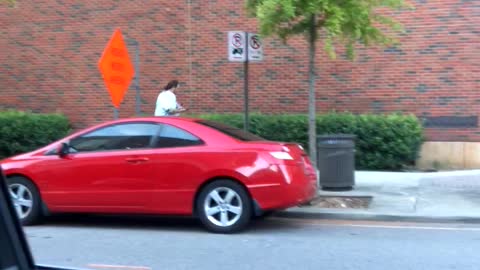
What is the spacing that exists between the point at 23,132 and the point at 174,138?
321 inches

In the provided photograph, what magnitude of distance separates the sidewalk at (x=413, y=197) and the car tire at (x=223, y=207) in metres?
1.70

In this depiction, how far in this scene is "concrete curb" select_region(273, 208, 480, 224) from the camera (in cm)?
962

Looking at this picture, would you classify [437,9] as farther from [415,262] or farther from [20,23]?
[20,23]

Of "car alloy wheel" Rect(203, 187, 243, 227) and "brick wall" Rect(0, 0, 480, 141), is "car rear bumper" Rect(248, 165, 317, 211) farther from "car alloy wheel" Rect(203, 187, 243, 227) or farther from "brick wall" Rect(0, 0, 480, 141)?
"brick wall" Rect(0, 0, 480, 141)

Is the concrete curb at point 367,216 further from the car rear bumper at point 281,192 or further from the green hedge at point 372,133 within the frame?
the green hedge at point 372,133

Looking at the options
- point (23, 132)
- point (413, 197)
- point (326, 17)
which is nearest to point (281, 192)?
point (326, 17)

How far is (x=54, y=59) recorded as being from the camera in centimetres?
1756

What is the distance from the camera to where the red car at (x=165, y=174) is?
27.9ft

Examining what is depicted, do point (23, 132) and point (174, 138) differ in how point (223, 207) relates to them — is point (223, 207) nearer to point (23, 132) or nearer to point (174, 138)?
point (174, 138)

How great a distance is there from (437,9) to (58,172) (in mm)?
9038

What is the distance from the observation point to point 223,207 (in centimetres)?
860

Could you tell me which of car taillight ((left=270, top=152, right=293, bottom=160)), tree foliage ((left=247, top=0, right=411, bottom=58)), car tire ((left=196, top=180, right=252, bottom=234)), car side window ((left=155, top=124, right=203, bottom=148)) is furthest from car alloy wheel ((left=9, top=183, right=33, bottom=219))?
tree foliage ((left=247, top=0, right=411, bottom=58))

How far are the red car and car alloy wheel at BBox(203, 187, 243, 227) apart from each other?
0.04 ft

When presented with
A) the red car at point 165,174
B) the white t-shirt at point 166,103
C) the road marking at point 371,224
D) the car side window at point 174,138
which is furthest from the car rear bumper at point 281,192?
the white t-shirt at point 166,103
